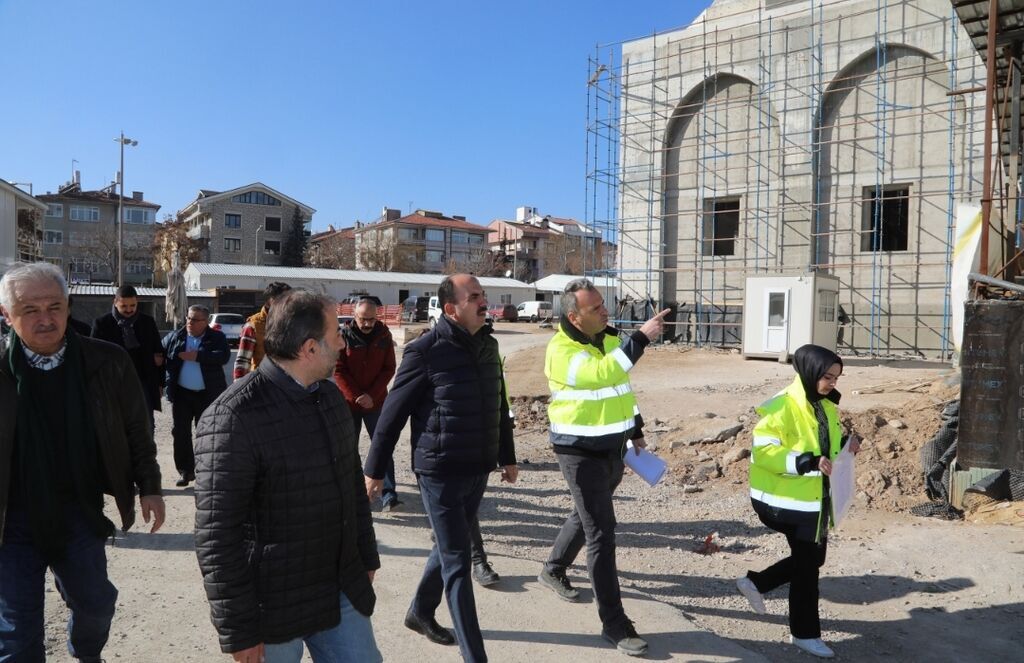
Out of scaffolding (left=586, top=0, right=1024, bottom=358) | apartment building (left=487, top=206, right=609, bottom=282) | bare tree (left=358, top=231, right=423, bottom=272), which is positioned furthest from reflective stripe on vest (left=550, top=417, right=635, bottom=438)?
apartment building (left=487, top=206, right=609, bottom=282)

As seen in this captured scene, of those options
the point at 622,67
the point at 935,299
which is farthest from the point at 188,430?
the point at 622,67

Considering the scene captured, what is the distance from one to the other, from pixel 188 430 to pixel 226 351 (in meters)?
0.80

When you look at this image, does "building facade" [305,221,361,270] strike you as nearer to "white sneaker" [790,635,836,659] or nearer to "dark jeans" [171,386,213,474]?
"dark jeans" [171,386,213,474]

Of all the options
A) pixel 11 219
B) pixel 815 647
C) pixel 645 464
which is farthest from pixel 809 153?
pixel 11 219

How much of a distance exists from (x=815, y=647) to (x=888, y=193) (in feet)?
68.6

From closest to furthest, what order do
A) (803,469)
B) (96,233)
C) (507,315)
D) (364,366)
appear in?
(803,469) → (364,366) → (507,315) → (96,233)

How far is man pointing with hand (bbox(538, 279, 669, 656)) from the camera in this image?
3.82 m

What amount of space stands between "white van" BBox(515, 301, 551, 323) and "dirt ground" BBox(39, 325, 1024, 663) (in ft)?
119

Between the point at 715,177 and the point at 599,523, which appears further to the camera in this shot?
the point at 715,177

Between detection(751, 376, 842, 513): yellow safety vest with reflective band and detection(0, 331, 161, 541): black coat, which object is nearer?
detection(0, 331, 161, 541): black coat

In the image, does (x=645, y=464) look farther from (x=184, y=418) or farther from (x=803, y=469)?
(x=184, y=418)

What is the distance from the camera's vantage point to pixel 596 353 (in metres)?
4.07

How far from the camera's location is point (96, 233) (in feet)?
202

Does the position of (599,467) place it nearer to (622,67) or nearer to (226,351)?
(226,351)
